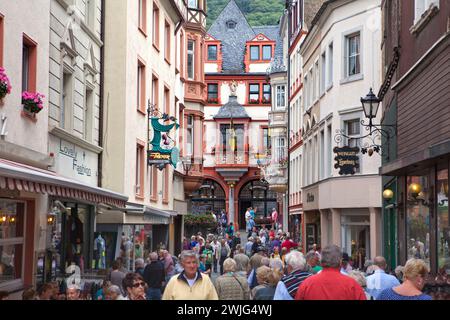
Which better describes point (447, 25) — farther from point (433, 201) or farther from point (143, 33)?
point (143, 33)

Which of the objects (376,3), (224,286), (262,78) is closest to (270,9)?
(262,78)

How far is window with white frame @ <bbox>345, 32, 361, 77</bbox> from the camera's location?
2931 centimetres

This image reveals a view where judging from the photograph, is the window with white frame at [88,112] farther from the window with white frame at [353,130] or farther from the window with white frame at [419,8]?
the window with white frame at [353,130]

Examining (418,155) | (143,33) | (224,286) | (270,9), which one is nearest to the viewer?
(224,286)

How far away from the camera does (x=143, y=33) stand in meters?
27.6

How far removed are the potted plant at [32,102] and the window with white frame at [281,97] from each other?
1722 inches

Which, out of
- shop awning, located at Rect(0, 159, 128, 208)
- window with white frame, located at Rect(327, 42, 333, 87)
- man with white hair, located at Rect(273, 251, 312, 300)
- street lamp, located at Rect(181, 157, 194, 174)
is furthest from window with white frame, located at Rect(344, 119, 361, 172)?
man with white hair, located at Rect(273, 251, 312, 300)

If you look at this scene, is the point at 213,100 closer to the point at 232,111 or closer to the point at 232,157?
the point at 232,111

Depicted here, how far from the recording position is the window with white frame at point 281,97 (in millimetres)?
58916

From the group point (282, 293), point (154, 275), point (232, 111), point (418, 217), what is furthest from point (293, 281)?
point (232, 111)

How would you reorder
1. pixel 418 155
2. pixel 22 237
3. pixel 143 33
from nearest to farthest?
pixel 418 155
pixel 22 237
pixel 143 33

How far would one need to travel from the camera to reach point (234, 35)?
79.1 m

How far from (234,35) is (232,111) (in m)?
9.52

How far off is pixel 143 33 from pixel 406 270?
2102 centimetres
